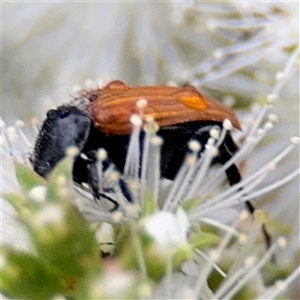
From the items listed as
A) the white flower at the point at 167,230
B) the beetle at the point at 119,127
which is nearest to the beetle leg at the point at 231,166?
the beetle at the point at 119,127

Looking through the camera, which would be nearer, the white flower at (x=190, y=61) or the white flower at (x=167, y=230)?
the white flower at (x=167, y=230)

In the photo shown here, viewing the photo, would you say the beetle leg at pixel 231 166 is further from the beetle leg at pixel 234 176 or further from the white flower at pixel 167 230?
the white flower at pixel 167 230

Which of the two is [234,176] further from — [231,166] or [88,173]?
[88,173]

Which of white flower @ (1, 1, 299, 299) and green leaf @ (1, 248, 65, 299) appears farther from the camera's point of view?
white flower @ (1, 1, 299, 299)

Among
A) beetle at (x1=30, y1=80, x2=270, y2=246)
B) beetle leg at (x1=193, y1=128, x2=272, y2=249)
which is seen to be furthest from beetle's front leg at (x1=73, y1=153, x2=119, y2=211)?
beetle leg at (x1=193, y1=128, x2=272, y2=249)

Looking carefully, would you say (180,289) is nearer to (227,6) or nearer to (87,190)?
(87,190)

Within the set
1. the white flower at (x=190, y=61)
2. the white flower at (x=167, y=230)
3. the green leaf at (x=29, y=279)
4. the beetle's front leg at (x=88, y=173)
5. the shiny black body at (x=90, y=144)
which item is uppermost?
the white flower at (x=190, y=61)

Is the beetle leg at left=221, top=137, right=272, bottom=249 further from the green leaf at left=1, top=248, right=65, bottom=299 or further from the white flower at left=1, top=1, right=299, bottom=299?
the green leaf at left=1, top=248, right=65, bottom=299
